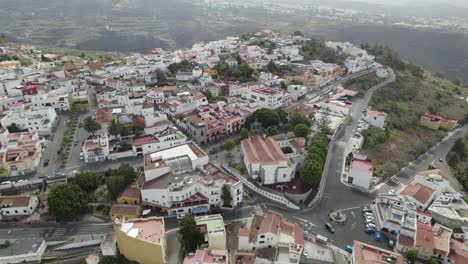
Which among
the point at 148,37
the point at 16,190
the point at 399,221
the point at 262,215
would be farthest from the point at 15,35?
the point at 399,221

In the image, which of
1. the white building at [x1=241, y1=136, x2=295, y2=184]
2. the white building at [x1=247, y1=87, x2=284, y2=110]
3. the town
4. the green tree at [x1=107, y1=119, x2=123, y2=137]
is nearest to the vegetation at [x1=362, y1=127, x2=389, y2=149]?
the town

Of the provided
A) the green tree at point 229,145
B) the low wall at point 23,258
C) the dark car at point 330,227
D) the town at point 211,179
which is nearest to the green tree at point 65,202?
the town at point 211,179

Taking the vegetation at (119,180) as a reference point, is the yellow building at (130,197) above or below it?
below

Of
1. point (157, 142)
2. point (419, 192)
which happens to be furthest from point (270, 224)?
point (157, 142)

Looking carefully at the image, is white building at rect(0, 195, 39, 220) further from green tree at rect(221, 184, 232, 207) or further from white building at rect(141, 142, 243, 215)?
green tree at rect(221, 184, 232, 207)

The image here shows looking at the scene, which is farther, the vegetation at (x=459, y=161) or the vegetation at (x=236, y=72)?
the vegetation at (x=236, y=72)

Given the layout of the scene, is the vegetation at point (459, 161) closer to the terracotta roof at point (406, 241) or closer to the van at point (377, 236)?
the terracotta roof at point (406, 241)

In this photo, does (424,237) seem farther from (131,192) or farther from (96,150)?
(96,150)
